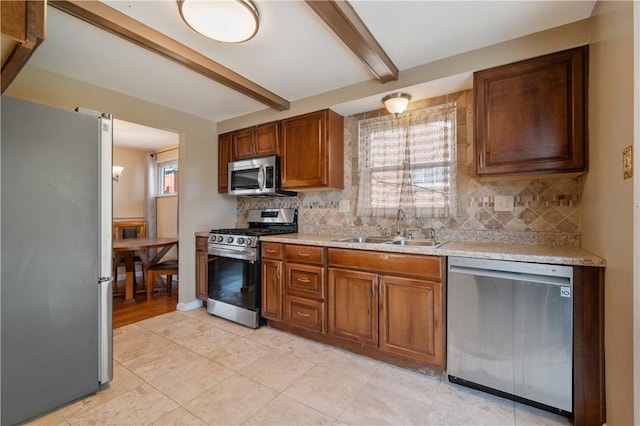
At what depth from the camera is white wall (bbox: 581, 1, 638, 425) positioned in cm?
116

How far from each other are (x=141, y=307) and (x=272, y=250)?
6.75 feet

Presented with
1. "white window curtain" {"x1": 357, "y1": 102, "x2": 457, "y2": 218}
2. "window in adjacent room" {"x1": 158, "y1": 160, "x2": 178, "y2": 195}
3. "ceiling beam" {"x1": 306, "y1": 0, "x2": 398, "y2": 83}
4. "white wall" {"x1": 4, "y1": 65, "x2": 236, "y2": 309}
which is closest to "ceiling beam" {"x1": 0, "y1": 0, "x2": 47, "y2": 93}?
"ceiling beam" {"x1": 306, "y1": 0, "x2": 398, "y2": 83}

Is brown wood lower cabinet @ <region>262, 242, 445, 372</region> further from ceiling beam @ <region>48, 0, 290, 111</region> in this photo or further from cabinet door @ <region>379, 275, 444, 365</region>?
ceiling beam @ <region>48, 0, 290, 111</region>

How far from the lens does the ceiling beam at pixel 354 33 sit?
5.00 ft

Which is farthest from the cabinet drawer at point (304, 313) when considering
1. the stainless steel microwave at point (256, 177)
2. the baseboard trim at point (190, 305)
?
the baseboard trim at point (190, 305)

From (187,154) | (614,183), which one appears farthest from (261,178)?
(614,183)

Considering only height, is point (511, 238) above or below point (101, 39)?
below

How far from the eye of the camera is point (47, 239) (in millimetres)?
1567

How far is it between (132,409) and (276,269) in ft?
4.59

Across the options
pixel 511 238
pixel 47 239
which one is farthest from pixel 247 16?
pixel 511 238

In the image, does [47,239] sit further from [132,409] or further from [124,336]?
[124,336]

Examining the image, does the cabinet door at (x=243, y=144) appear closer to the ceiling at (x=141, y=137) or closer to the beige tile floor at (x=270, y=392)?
the ceiling at (x=141, y=137)

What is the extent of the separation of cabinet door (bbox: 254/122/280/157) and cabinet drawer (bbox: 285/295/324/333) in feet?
5.41

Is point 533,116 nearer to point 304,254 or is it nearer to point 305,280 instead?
point 304,254
